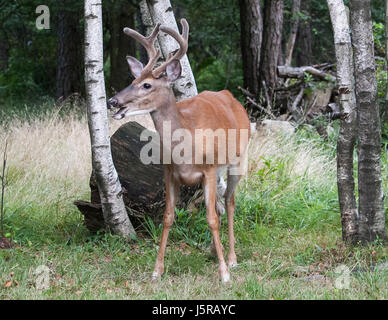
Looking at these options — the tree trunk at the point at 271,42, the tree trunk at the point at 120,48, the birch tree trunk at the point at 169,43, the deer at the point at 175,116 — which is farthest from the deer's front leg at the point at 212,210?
the tree trunk at the point at 120,48

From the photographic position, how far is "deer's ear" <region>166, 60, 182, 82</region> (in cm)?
500

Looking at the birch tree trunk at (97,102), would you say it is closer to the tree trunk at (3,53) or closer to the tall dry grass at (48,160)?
the tall dry grass at (48,160)

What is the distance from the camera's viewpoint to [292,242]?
6.09 m

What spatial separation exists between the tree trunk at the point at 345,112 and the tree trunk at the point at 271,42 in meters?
6.44

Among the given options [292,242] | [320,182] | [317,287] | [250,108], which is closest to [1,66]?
[250,108]

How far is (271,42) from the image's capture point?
11906 mm

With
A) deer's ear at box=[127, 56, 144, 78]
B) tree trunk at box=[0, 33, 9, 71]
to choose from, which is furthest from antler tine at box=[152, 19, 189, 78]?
tree trunk at box=[0, 33, 9, 71]

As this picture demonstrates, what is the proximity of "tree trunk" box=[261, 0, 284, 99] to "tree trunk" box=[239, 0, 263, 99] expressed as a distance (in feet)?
0.76

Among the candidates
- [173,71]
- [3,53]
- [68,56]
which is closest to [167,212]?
[173,71]

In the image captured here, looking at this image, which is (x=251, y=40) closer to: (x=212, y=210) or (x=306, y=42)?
(x=306, y=42)

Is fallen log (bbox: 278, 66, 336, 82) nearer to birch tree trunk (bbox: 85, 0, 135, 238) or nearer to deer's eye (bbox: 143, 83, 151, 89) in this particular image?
birch tree trunk (bbox: 85, 0, 135, 238)

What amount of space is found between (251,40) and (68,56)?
460cm

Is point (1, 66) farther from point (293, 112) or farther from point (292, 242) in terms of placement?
point (292, 242)

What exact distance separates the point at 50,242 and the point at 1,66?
15.1 m
